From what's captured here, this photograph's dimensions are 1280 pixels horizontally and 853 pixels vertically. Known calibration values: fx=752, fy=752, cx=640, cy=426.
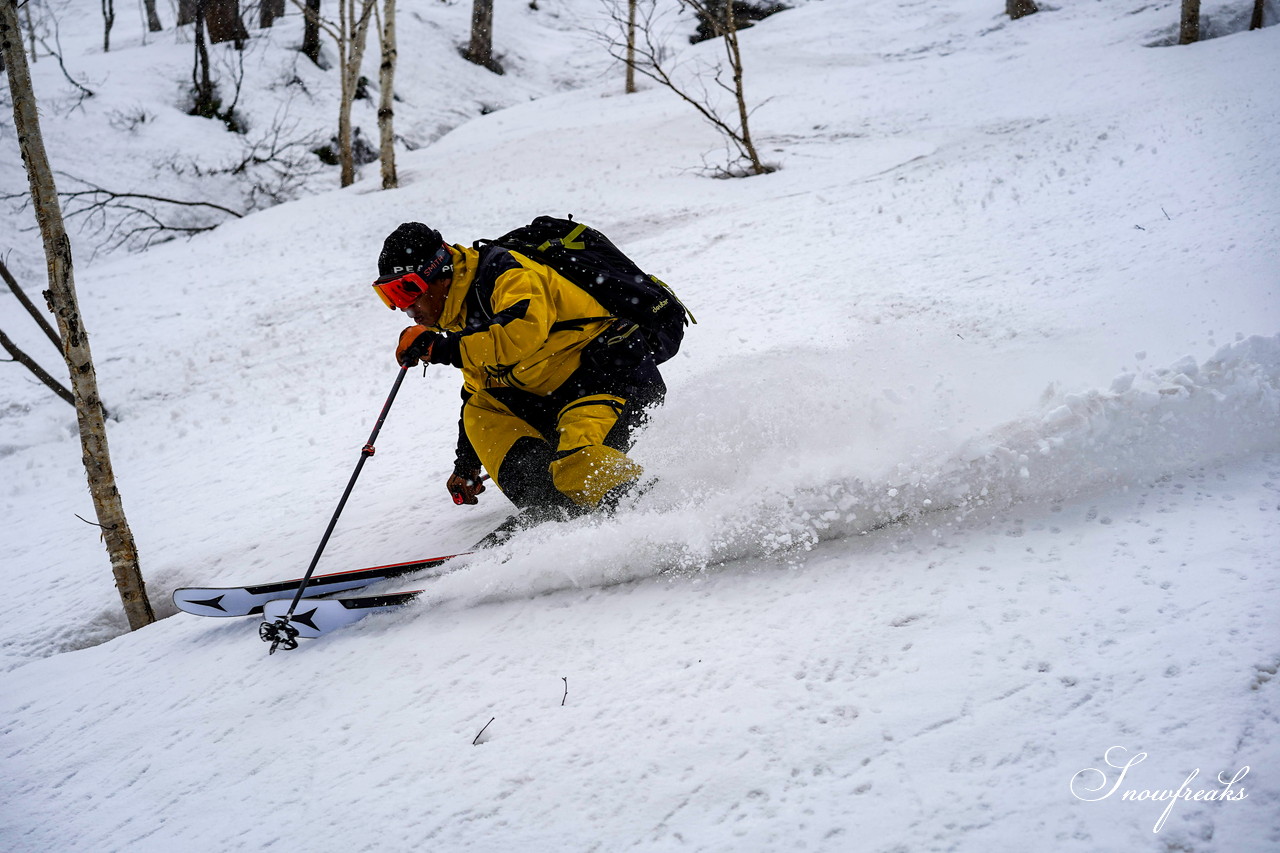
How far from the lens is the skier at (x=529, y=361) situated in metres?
3.23

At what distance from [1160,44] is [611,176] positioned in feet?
34.5

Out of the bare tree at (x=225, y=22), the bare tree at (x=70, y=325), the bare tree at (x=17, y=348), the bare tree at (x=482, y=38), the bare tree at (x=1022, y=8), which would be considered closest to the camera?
the bare tree at (x=70, y=325)

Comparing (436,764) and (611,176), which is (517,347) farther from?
(611,176)

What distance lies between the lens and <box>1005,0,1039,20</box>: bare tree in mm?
18031

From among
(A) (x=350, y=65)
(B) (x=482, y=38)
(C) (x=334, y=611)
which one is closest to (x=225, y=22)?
(B) (x=482, y=38)

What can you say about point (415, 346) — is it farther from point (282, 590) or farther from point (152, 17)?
point (152, 17)

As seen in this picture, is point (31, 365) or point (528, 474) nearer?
point (528, 474)

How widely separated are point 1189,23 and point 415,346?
621 inches

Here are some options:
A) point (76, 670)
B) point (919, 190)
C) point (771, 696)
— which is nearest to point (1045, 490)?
point (771, 696)

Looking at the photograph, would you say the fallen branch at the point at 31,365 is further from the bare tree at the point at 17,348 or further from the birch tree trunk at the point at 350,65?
the birch tree trunk at the point at 350,65

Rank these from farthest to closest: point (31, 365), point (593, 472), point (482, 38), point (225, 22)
A: point (482, 38) < point (225, 22) < point (31, 365) < point (593, 472)

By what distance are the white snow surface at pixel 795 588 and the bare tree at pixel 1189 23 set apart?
7.78 meters

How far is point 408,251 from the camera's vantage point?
3.22 metres

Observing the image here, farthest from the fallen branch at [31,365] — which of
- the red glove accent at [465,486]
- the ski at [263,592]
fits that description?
the red glove accent at [465,486]
